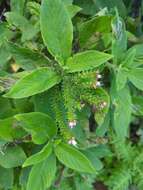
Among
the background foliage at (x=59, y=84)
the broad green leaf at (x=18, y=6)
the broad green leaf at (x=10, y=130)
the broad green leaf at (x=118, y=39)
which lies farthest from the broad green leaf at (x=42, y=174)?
the broad green leaf at (x=18, y=6)

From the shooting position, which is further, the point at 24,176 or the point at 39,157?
the point at 24,176

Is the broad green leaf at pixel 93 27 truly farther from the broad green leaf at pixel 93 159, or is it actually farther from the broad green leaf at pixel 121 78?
the broad green leaf at pixel 93 159

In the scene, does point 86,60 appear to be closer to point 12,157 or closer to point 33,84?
point 33,84

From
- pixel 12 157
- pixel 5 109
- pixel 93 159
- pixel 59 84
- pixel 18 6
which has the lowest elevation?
pixel 93 159

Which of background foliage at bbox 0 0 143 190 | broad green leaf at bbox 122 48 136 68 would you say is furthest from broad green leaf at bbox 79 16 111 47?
broad green leaf at bbox 122 48 136 68

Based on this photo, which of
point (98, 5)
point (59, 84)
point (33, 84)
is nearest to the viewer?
point (33, 84)

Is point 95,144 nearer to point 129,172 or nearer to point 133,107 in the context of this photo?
point 133,107

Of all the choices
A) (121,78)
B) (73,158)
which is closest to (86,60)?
(121,78)

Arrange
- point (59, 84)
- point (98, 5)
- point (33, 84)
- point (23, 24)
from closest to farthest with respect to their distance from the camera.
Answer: point (33, 84) → point (59, 84) → point (23, 24) → point (98, 5)
